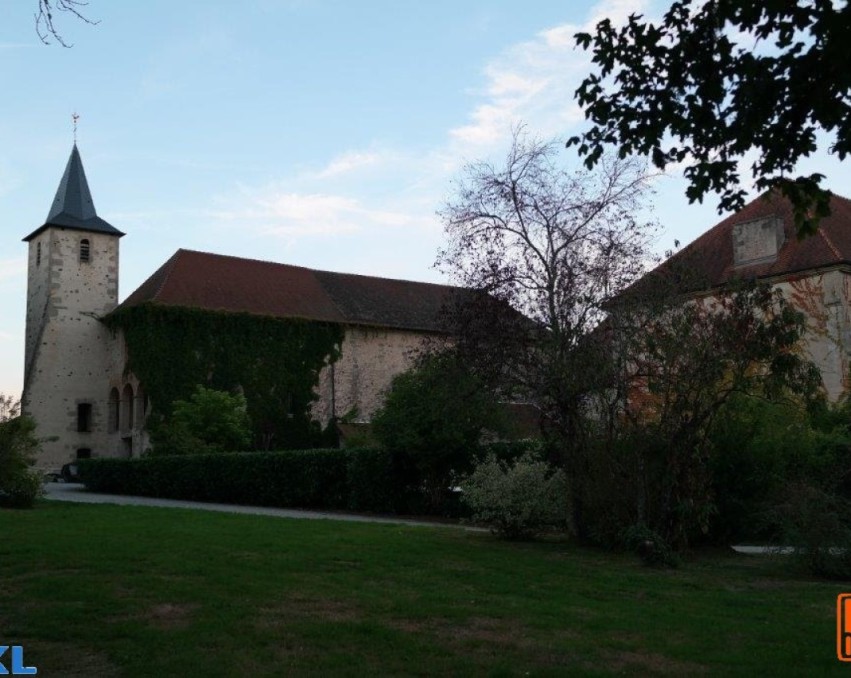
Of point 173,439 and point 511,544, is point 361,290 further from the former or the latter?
point 511,544

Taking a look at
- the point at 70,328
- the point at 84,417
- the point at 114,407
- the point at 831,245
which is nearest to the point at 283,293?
the point at 114,407

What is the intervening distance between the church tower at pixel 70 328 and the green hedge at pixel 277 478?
1308 cm

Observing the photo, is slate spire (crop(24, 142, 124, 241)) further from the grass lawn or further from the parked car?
the grass lawn

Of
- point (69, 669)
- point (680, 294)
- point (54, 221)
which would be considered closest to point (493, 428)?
point (680, 294)

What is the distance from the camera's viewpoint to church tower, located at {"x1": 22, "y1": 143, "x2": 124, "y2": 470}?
139ft

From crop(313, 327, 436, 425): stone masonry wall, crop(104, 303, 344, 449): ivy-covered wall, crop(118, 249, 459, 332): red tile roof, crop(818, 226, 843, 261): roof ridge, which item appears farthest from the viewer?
crop(313, 327, 436, 425): stone masonry wall

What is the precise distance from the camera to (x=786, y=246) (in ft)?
103

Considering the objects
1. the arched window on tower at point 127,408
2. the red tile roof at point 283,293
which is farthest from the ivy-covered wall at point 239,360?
the arched window on tower at point 127,408

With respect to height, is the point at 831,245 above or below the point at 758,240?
below

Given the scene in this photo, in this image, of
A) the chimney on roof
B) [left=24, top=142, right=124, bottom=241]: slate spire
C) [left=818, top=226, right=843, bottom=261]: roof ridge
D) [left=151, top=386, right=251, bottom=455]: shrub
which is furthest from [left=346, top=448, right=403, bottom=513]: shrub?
[left=24, top=142, right=124, bottom=241]: slate spire

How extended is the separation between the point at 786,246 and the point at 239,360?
872 inches

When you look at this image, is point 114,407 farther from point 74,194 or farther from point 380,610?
point 380,610

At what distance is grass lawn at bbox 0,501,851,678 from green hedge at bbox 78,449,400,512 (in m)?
9.74

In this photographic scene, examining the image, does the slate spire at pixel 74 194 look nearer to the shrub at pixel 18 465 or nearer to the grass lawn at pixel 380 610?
the shrub at pixel 18 465
